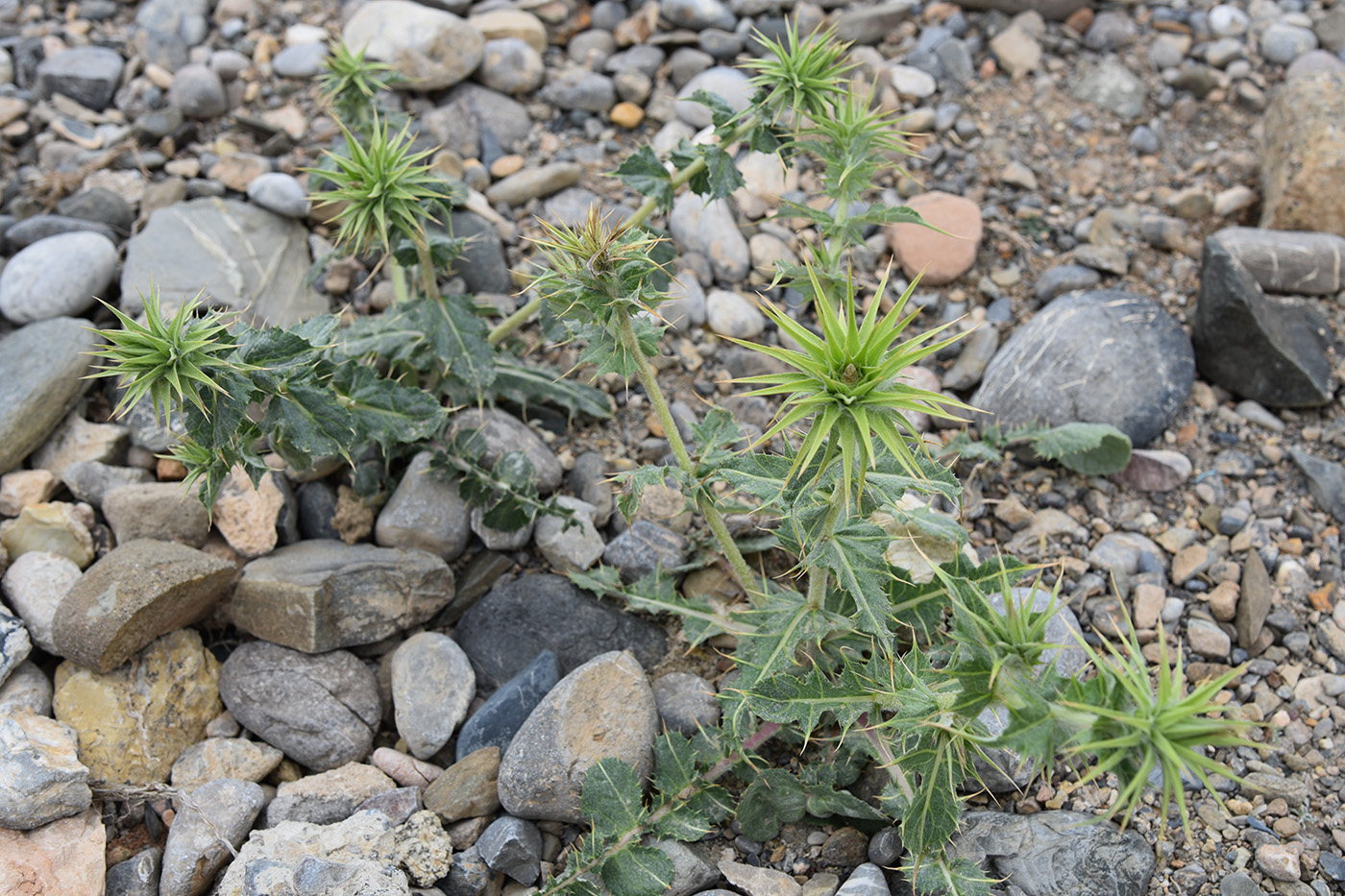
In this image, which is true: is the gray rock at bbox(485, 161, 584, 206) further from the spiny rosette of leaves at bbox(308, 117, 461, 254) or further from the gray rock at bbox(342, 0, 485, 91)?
the spiny rosette of leaves at bbox(308, 117, 461, 254)

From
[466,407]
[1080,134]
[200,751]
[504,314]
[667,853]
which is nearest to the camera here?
[667,853]

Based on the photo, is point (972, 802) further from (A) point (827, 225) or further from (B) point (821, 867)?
(A) point (827, 225)

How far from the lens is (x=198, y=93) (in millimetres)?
5754

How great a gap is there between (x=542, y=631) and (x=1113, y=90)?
4.85 m

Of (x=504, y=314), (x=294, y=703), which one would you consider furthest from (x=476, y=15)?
(x=294, y=703)

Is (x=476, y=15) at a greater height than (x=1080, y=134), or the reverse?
(x=476, y=15)

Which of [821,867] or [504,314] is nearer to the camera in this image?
[821,867]

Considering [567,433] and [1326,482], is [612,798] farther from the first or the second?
[1326,482]

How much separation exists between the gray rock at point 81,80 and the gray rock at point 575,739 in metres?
4.78

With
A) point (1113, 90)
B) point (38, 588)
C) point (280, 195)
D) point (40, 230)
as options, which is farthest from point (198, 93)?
point (1113, 90)

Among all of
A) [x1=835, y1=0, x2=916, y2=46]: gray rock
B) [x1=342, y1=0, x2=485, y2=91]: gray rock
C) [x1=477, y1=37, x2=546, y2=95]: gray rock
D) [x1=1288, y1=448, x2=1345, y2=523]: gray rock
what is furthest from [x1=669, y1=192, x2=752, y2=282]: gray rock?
[x1=1288, y1=448, x2=1345, y2=523]: gray rock

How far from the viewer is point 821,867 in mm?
3475

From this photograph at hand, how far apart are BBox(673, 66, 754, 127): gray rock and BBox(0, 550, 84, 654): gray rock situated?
3.97m

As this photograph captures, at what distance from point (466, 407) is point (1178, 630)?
3.27 m
